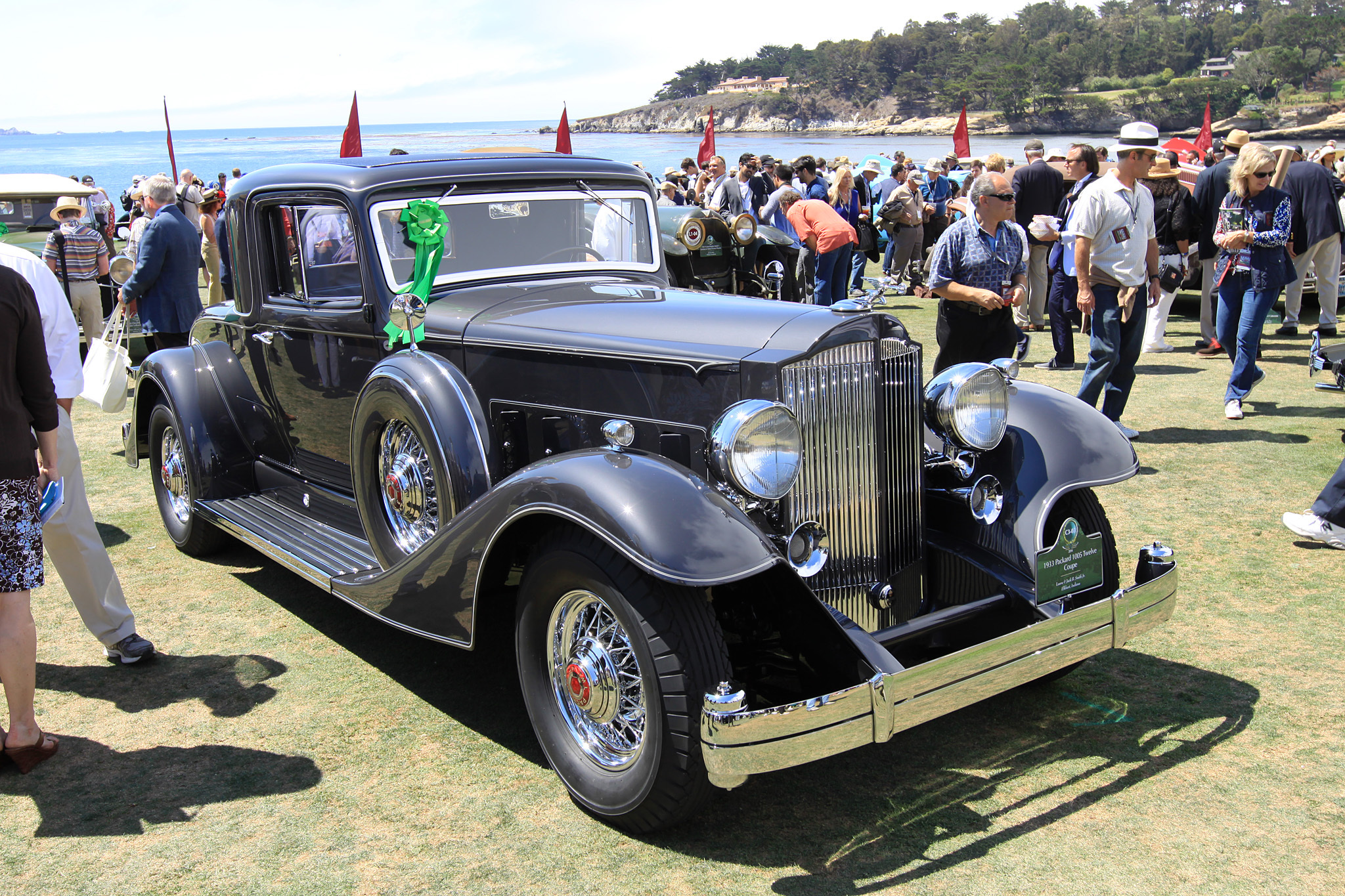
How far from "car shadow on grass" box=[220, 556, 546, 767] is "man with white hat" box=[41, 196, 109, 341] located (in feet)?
18.4

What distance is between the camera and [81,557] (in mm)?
3578

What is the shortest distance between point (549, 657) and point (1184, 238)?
8204 mm

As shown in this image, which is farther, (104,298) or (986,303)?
(104,298)

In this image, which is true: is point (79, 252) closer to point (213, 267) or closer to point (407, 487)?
point (213, 267)

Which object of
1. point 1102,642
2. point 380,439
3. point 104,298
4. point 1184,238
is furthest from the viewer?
point 104,298

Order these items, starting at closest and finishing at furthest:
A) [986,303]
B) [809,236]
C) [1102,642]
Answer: [1102,642], [986,303], [809,236]

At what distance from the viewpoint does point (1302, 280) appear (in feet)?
30.3

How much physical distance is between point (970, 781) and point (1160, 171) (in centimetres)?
757

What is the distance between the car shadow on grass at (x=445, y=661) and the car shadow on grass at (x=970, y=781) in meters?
0.79

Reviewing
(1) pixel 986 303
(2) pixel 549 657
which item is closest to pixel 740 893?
(2) pixel 549 657

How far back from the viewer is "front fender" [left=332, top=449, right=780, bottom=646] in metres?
2.38

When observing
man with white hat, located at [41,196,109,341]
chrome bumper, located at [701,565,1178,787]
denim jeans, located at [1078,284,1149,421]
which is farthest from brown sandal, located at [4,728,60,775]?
man with white hat, located at [41,196,109,341]

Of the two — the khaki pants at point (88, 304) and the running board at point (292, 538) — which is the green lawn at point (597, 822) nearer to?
the running board at point (292, 538)

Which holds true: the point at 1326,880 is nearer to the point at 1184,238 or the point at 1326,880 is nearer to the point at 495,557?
the point at 495,557
